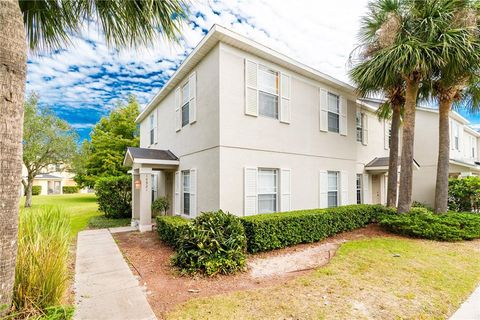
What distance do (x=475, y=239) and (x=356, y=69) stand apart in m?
8.16

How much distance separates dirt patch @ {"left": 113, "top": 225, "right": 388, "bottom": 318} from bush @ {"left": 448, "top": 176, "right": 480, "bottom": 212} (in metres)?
9.61

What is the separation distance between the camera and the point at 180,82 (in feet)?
36.2

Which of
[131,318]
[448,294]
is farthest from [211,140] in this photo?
[448,294]

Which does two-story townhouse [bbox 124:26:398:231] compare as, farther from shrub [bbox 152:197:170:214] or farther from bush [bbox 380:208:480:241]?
bush [bbox 380:208:480:241]

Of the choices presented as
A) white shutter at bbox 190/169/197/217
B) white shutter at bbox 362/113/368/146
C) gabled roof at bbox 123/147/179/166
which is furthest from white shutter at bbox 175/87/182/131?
white shutter at bbox 362/113/368/146

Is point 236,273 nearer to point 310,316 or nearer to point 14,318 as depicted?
point 310,316

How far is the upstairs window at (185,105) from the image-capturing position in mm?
10258

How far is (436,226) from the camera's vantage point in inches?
357

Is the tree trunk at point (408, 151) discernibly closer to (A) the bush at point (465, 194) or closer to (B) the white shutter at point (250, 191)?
(A) the bush at point (465, 194)

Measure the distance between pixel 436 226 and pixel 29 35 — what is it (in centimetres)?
1264

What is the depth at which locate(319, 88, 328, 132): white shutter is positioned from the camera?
11.1m

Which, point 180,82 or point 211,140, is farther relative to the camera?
point 180,82

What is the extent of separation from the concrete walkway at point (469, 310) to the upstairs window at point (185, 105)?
943cm

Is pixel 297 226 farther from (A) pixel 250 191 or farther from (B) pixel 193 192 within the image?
(B) pixel 193 192
